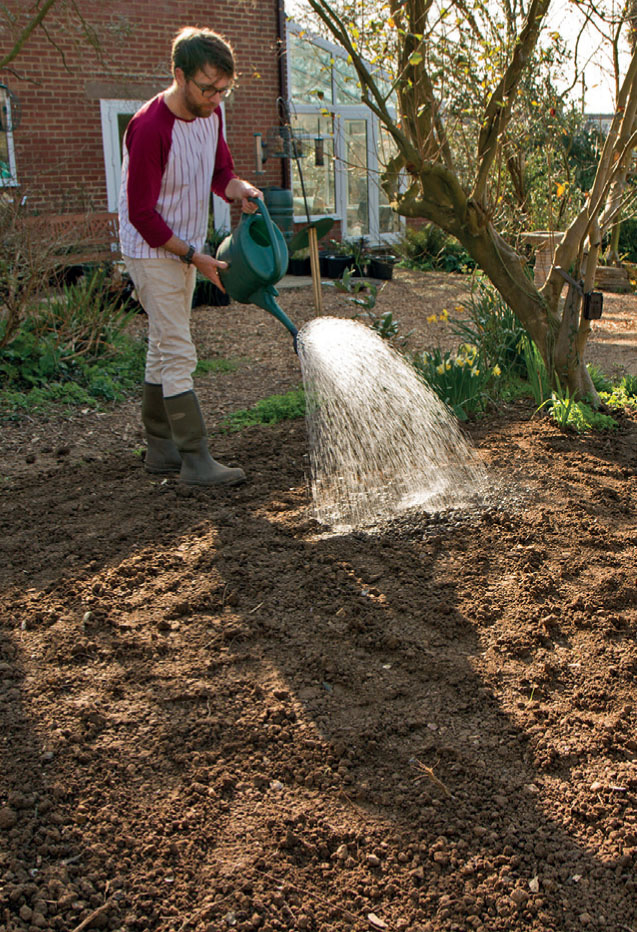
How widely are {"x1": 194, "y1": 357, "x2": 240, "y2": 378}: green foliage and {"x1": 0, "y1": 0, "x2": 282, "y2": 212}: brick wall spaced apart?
3.57 m

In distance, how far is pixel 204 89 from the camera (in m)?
3.30

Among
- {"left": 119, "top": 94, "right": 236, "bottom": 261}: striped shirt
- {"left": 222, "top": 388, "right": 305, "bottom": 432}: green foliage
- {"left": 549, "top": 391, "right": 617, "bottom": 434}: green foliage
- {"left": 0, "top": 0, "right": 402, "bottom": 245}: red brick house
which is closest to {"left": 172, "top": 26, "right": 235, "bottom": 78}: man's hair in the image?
{"left": 119, "top": 94, "right": 236, "bottom": 261}: striped shirt

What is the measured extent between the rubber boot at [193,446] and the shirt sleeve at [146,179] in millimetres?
732

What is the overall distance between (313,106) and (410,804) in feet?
41.1

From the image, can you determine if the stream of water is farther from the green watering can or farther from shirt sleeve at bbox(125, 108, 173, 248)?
shirt sleeve at bbox(125, 108, 173, 248)

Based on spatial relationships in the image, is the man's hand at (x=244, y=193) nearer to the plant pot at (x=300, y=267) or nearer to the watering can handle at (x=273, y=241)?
the watering can handle at (x=273, y=241)

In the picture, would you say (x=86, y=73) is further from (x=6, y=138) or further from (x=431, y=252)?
(x=431, y=252)

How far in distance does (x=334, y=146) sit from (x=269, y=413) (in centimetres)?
945

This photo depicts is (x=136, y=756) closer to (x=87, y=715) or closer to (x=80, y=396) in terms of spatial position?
(x=87, y=715)

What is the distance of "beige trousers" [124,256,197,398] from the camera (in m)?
3.66

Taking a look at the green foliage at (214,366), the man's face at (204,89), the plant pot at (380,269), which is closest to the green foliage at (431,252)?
the plant pot at (380,269)

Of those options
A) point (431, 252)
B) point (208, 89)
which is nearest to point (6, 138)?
point (431, 252)

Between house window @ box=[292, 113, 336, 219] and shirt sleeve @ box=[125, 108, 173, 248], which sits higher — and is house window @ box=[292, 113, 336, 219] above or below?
above

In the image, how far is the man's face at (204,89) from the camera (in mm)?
3264
